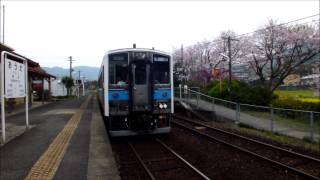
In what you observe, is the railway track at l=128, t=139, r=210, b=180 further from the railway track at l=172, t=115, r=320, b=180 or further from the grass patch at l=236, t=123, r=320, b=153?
the grass patch at l=236, t=123, r=320, b=153

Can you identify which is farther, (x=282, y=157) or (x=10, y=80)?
(x=10, y=80)

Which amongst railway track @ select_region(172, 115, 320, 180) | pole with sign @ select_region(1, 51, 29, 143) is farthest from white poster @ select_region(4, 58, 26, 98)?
railway track @ select_region(172, 115, 320, 180)

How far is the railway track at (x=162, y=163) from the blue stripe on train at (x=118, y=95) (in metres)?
1.50

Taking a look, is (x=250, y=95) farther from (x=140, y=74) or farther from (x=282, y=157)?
(x=282, y=157)


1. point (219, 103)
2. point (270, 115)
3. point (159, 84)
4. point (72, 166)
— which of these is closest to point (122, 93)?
point (159, 84)

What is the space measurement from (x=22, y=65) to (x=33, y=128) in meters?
2.77

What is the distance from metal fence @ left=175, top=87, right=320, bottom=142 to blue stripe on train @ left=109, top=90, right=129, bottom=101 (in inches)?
256

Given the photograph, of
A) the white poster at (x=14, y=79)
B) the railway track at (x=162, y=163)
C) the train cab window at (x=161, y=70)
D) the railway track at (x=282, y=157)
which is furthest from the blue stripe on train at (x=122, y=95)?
the white poster at (x=14, y=79)

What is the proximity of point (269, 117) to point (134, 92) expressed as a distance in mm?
6926

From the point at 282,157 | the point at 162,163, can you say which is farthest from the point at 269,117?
the point at 162,163

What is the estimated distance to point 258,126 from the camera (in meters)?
16.4

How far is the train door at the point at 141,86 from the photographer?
11.5 m

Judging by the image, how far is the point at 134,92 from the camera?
11531 millimetres

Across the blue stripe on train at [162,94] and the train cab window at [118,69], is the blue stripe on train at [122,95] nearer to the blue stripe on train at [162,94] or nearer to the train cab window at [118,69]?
the blue stripe on train at [162,94]
